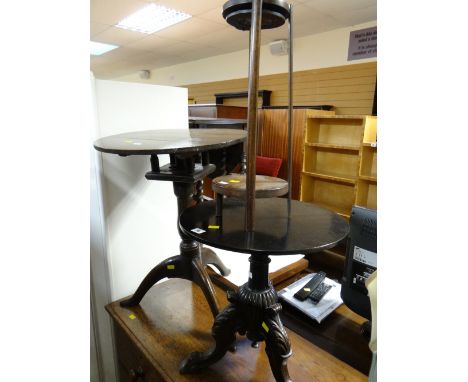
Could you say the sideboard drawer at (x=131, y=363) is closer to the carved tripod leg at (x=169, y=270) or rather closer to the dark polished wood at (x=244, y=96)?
the carved tripod leg at (x=169, y=270)

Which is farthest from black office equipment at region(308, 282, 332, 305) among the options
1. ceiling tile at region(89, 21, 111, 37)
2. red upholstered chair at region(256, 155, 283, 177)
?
ceiling tile at region(89, 21, 111, 37)

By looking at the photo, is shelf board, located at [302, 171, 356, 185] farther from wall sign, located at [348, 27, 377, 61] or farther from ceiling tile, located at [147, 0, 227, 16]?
ceiling tile, located at [147, 0, 227, 16]

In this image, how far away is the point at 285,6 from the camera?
0.62 metres

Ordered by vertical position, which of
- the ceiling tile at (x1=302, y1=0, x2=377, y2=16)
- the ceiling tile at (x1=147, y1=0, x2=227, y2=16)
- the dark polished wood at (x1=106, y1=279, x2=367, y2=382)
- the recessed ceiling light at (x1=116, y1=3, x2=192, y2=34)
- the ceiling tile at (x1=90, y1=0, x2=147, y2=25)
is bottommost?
the dark polished wood at (x1=106, y1=279, x2=367, y2=382)

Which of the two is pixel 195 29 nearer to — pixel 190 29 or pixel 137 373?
pixel 190 29

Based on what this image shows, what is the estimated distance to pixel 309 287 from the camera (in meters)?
1.16

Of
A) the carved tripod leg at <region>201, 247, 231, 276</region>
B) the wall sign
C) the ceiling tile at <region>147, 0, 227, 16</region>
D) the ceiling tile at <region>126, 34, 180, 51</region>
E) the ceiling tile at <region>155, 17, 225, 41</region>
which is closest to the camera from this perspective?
the carved tripod leg at <region>201, 247, 231, 276</region>

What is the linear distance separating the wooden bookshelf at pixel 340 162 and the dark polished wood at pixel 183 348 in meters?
2.59

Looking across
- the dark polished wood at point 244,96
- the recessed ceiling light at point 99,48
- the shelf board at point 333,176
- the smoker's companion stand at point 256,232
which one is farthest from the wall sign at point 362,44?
the recessed ceiling light at point 99,48

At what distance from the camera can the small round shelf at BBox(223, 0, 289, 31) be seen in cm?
58

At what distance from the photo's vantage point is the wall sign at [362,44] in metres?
3.74

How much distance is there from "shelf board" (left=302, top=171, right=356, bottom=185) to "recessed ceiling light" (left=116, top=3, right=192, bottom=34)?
264 centimetres
